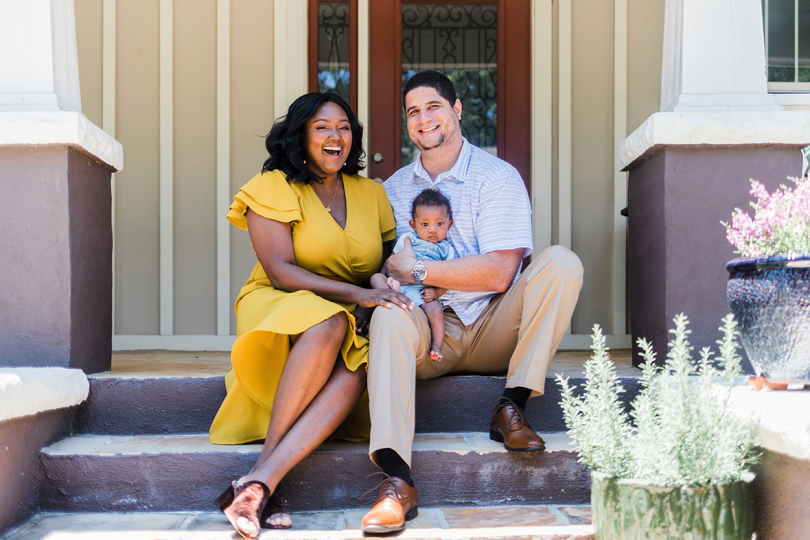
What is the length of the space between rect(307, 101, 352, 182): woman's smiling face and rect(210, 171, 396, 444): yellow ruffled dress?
0.12 meters

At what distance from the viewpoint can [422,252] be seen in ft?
8.18

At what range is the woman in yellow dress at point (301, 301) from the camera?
2.04 metres

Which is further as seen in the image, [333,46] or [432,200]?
[333,46]

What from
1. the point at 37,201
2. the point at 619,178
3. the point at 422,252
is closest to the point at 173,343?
the point at 37,201

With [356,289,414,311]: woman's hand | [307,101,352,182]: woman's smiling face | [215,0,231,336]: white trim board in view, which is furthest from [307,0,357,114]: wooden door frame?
[356,289,414,311]: woman's hand

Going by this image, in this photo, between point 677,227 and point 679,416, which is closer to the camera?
point 679,416

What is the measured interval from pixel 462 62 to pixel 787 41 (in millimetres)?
1772

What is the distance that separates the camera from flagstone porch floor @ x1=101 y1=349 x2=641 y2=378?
105 inches

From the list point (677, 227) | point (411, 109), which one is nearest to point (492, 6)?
point (411, 109)

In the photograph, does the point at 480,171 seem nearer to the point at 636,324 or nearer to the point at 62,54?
the point at 636,324

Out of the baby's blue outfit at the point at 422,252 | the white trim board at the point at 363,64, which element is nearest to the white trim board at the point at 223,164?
the white trim board at the point at 363,64

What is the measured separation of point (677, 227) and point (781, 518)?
1.14 metres

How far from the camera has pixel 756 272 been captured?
192cm

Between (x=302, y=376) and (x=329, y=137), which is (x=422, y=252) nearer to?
(x=329, y=137)
